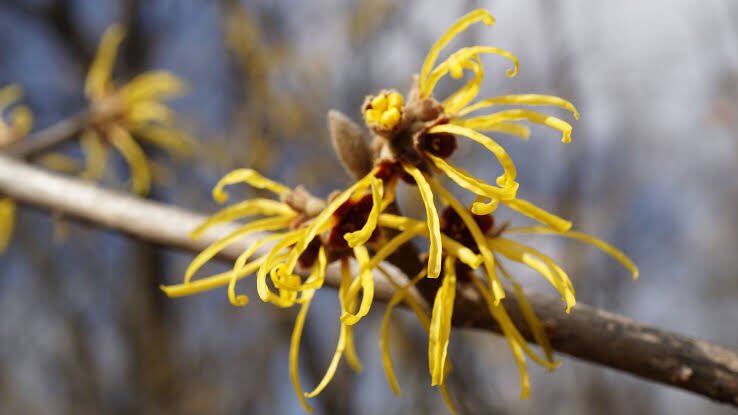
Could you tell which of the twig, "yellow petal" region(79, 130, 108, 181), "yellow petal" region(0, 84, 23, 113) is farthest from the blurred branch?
"yellow petal" region(0, 84, 23, 113)

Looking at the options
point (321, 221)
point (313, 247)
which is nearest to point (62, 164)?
point (313, 247)

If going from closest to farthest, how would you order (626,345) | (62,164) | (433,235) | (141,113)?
(433,235), (626,345), (141,113), (62,164)

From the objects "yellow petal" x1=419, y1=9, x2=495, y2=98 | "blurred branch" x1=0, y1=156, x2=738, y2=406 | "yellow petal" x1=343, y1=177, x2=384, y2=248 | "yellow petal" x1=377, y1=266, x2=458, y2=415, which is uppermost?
"yellow petal" x1=419, y1=9, x2=495, y2=98

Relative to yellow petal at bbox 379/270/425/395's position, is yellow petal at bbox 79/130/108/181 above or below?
above

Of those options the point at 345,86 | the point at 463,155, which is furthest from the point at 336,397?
the point at 345,86

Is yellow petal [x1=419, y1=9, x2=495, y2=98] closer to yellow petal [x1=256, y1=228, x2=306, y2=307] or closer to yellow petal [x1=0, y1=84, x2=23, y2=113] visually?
yellow petal [x1=256, y1=228, x2=306, y2=307]

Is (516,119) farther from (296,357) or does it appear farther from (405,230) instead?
(296,357)
